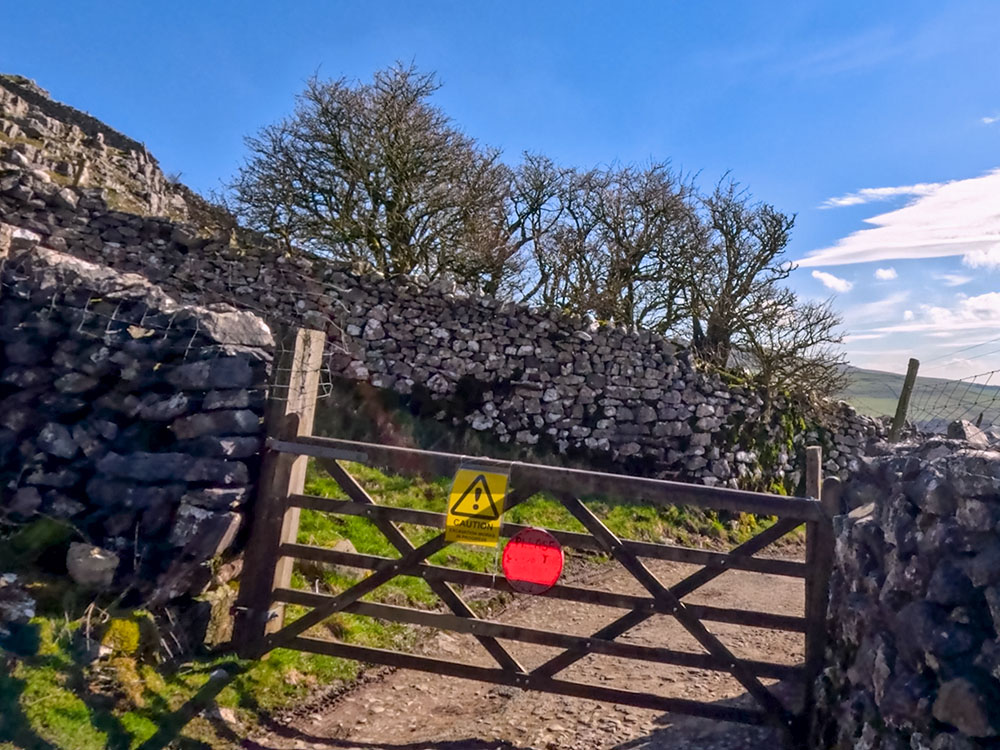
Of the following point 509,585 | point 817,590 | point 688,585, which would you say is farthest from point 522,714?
point 817,590

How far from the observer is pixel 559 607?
7.77 metres

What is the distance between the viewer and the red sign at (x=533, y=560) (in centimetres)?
471

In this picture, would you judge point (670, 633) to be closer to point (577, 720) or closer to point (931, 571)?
point (577, 720)

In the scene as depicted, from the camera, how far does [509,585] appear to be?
4801mm

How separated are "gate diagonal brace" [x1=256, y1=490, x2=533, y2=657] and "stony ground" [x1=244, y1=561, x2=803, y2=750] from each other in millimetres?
545

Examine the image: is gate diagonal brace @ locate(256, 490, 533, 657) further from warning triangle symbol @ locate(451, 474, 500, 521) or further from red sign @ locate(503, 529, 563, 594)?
red sign @ locate(503, 529, 563, 594)

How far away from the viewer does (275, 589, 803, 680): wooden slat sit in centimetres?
450

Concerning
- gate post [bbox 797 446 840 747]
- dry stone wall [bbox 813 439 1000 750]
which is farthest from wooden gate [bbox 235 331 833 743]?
dry stone wall [bbox 813 439 1000 750]

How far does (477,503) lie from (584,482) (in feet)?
2.41

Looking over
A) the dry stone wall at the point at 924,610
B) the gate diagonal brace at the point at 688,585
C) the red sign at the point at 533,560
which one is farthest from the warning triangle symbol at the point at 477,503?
the dry stone wall at the point at 924,610

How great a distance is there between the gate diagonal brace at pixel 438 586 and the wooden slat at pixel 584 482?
0.18 meters

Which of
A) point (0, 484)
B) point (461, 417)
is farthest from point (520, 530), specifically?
point (461, 417)

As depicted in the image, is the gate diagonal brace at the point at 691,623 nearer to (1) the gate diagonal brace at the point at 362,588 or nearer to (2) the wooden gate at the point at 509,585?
(2) the wooden gate at the point at 509,585

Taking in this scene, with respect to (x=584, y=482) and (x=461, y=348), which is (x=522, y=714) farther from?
(x=461, y=348)
